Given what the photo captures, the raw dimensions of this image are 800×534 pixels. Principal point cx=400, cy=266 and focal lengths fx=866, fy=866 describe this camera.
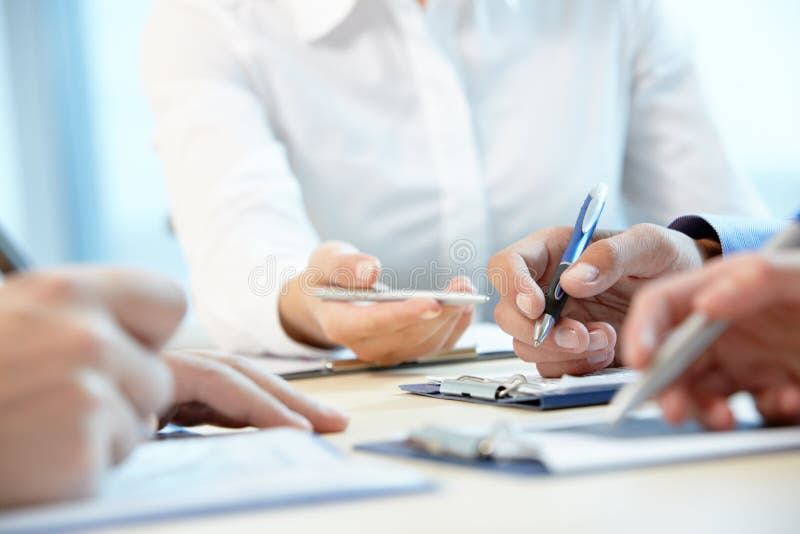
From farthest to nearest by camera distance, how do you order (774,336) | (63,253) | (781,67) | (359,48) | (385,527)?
(63,253)
(781,67)
(359,48)
(774,336)
(385,527)

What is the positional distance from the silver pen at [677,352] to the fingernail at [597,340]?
1.10 feet

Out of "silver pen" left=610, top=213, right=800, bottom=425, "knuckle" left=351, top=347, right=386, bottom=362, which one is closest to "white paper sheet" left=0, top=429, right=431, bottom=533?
"silver pen" left=610, top=213, right=800, bottom=425

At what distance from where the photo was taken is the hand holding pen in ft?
2.49

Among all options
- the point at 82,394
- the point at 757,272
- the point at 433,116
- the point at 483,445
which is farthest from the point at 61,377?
the point at 433,116

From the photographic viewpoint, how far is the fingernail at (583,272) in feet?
2.44

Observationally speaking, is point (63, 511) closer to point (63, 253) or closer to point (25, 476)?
point (25, 476)

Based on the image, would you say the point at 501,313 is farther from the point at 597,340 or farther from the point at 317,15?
the point at 317,15

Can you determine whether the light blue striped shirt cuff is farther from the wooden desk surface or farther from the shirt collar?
the shirt collar

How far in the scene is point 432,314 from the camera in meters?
0.87

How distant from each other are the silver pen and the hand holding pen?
30 cm

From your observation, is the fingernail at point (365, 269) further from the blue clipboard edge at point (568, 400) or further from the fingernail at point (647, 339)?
the fingernail at point (647, 339)

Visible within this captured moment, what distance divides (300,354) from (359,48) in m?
0.64

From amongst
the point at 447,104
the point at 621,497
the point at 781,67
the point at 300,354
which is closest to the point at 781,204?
the point at 781,67

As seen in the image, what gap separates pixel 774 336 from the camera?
477 mm
